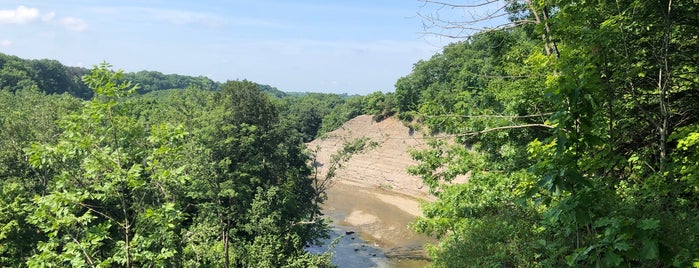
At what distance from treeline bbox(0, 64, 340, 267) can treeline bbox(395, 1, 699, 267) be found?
4264 mm

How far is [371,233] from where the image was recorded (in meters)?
32.8

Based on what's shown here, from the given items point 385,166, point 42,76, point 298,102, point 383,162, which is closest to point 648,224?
point 385,166

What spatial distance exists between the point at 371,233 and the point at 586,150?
2824 cm

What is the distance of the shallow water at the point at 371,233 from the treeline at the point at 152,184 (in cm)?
409

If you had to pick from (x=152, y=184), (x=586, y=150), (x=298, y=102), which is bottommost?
(x=152, y=184)

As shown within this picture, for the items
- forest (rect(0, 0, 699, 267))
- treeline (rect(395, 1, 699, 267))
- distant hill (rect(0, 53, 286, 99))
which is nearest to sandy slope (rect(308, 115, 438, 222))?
distant hill (rect(0, 53, 286, 99))

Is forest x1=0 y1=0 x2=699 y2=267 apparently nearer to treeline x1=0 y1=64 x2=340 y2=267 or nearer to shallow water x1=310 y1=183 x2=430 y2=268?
treeline x1=0 y1=64 x2=340 y2=267

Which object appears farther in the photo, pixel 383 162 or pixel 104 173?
pixel 383 162

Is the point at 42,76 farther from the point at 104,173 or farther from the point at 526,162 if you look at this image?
the point at 526,162

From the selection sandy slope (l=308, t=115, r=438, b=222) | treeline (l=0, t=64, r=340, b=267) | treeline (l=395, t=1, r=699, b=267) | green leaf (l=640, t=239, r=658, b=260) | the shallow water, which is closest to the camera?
green leaf (l=640, t=239, r=658, b=260)

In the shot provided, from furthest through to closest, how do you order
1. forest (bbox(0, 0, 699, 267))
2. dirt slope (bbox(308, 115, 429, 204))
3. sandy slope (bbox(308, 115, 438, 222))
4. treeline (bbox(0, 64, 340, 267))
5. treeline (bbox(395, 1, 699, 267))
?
1. dirt slope (bbox(308, 115, 429, 204))
2. sandy slope (bbox(308, 115, 438, 222))
3. treeline (bbox(0, 64, 340, 267))
4. forest (bbox(0, 0, 699, 267))
5. treeline (bbox(395, 1, 699, 267))

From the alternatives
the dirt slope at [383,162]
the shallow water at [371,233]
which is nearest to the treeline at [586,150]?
the shallow water at [371,233]

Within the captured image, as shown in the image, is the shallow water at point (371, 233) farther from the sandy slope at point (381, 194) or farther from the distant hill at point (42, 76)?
the distant hill at point (42, 76)

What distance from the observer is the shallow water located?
26719mm
